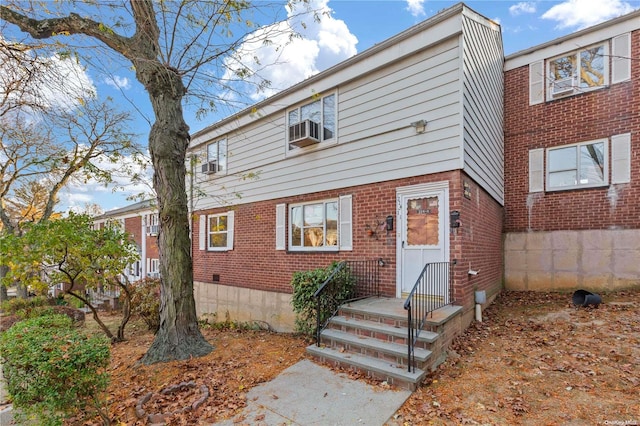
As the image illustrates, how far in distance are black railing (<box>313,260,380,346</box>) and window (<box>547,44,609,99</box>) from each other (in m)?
7.08

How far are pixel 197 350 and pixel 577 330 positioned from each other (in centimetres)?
676

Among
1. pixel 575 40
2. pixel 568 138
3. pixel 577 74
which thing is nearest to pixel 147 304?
pixel 568 138

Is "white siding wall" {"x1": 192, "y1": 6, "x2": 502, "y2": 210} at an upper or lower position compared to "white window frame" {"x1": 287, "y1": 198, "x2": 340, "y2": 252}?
upper

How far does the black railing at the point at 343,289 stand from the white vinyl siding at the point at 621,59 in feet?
24.9

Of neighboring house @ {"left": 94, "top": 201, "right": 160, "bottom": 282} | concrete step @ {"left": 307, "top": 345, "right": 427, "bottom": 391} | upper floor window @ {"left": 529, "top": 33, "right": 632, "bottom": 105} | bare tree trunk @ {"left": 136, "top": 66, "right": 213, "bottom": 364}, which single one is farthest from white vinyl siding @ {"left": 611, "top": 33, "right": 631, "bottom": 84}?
neighboring house @ {"left": 94, "top": 201, "right": 160, "bottom": 282}

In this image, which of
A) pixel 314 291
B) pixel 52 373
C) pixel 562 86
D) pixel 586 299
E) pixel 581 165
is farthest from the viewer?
pixel 562 86

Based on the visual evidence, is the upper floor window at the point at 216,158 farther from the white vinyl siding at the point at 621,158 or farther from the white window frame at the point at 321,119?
the white vinyl siding at the point at 621,158

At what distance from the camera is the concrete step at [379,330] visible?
4520 mm

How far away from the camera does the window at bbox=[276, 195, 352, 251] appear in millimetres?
7234

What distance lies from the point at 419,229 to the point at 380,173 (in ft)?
4.76

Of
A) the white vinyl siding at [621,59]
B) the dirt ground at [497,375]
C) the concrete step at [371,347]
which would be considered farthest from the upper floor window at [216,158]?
the white vinyl siding at [621,59]

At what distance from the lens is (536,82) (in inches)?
345

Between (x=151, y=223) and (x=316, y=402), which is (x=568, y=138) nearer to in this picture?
(x=316, y=402)

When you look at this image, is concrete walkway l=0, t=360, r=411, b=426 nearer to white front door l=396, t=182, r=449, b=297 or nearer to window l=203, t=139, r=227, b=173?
white front door l=396, t=182, r=449, b=297
